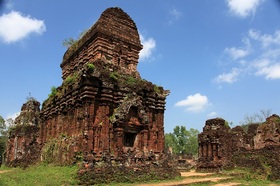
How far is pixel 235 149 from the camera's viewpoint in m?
22.0

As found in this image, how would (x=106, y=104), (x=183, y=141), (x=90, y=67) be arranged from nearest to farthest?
(x=90, y=67) < (x=106, y=104) < (x=183, y=141)

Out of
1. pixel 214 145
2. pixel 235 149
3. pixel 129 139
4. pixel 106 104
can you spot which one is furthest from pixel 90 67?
pixel 235 149

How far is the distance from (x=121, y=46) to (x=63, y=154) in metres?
7.08

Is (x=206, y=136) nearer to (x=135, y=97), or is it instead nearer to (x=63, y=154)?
(x=135, y=97)

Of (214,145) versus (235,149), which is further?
(235,149)

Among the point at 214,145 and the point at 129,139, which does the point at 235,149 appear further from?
the point at 129,139

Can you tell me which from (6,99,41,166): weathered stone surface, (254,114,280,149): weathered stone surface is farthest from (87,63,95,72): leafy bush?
(254,114,280,149): weathered stone surface

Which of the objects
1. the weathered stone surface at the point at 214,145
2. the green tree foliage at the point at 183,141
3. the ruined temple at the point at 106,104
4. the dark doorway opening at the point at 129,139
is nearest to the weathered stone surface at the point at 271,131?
the weathered stone surface at the point at 214,145

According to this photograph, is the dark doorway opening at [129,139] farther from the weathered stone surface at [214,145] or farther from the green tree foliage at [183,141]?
the green tree foliage at [183,141]

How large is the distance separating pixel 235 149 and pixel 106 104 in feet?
43.3

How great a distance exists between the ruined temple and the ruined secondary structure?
25.6 feet

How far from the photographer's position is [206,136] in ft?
73.2

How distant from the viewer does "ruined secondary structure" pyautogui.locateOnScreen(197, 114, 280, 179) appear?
63.0ft

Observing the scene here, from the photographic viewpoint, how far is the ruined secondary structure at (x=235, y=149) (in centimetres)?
1920
